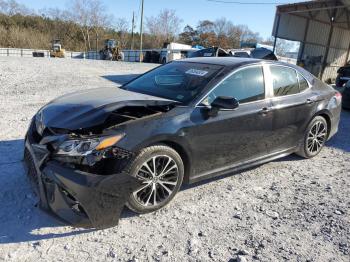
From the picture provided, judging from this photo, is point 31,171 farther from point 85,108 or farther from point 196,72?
point 196,72

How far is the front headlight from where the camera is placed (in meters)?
3.11

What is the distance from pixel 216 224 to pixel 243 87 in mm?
1787

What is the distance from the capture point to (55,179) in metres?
3.00

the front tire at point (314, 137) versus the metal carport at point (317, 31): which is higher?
the metal carport at point (317, 31)

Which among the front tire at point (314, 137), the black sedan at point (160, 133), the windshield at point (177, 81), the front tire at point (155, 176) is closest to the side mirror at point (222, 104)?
the black sedan at point (160, 133)

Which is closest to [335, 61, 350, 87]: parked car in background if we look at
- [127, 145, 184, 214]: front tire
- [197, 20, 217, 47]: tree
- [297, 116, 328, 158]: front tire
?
[297, 116, 328, 158]: front tire

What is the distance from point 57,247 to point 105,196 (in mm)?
592

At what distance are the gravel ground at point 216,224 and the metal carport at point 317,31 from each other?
57.7 feet

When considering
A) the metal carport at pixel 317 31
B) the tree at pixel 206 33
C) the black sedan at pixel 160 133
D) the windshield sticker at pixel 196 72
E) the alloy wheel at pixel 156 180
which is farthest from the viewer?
the tree at pixel 206 33

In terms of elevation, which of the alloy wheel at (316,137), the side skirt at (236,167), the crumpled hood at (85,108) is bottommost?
the side skirt at (236,167)

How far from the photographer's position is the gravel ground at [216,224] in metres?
3.01

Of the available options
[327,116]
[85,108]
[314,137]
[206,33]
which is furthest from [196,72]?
[206,33]

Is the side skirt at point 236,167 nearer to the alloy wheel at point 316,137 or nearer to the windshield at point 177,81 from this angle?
the alloy wheel at point 316,137

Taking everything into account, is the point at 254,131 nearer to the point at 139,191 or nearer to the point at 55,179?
the point at 139,191
